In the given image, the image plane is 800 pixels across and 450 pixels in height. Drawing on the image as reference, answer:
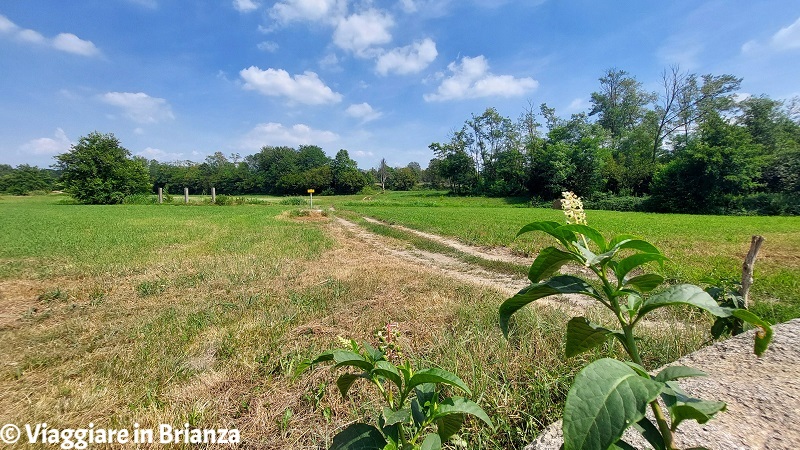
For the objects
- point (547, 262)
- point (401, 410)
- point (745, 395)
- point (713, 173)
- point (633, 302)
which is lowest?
point (745, 395)

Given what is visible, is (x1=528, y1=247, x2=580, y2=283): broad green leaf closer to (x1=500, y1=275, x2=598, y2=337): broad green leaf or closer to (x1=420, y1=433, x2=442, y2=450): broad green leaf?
Result: (x1=500, y1=275, x2=598, y2=337): broad green leaf

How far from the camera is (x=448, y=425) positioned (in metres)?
1.20

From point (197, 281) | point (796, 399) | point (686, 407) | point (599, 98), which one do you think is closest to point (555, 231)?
point (686, 407)

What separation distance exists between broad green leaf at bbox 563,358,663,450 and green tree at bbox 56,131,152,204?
54499mm

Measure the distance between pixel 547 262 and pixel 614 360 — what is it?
367 mm

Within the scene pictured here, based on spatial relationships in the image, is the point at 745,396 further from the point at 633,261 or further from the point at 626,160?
the point at 626,160

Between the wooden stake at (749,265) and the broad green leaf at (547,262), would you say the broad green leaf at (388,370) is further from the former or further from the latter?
the wooden stake at (749,265)

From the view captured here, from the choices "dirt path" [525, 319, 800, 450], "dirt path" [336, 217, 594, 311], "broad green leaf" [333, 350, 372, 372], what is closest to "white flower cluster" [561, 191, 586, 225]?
"broad green leaf" [333, 350, 372, 372]

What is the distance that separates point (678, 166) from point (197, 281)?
41.8 metres

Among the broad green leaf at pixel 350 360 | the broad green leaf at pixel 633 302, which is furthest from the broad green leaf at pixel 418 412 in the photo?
the broad green leaf at pixel 633 302

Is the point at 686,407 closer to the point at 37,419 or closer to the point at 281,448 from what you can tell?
the point at 281,448

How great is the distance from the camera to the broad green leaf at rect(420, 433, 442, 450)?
3.67 feet

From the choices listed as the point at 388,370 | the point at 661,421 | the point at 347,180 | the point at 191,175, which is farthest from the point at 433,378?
the point at 191,175

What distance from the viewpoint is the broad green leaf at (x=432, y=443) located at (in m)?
1.12
